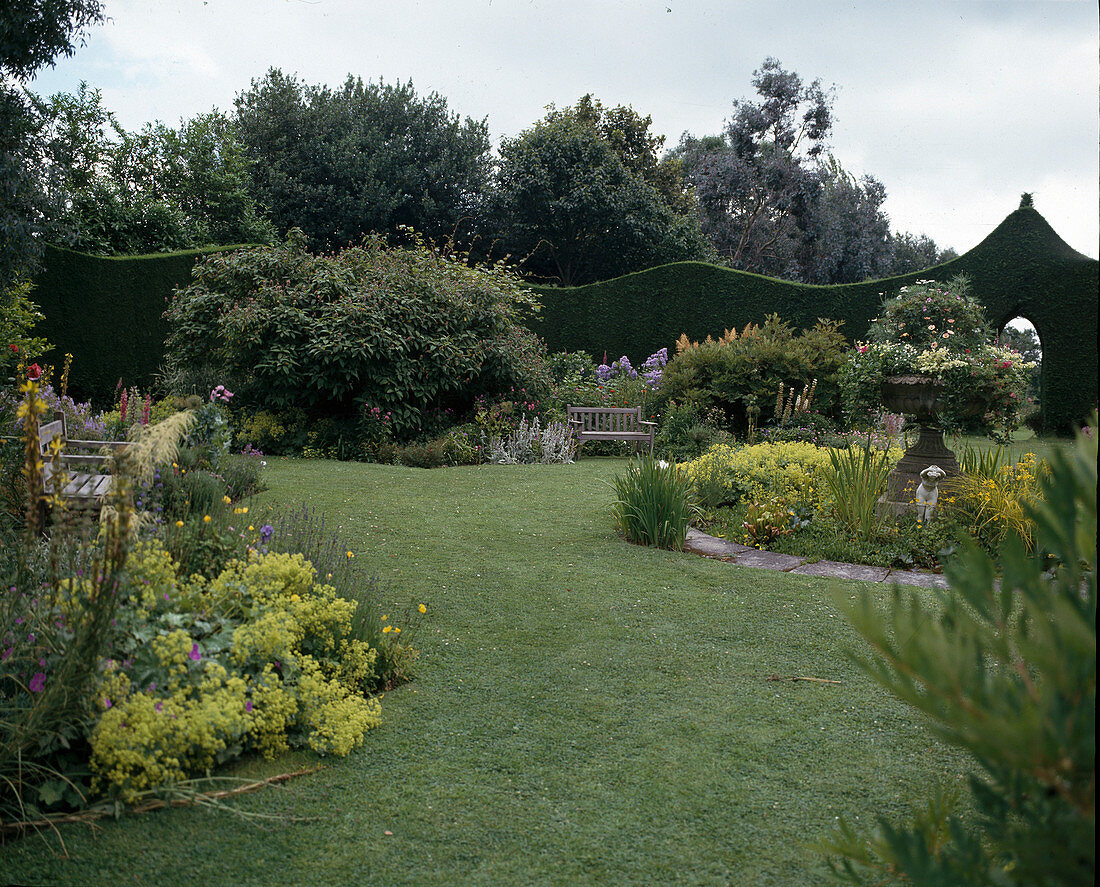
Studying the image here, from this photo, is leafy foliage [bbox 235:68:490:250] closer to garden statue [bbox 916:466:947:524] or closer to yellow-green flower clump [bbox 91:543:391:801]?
garden statue [bbox 916:466:947:524]

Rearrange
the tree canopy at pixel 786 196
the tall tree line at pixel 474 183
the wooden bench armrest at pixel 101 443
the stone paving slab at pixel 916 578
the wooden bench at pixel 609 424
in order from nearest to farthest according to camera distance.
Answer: the wooden bench armrest at pixel 101 443, the stone paving slab at pixel 916 578, the wooden bench at pixel 609 424, the tall tree line at pixel 474 183, the tree canopy at pixel 786 196

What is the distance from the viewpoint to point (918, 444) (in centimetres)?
640

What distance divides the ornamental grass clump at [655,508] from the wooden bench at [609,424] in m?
5.01

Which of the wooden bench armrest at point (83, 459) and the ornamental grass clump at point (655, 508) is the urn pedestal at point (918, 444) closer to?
the ornamental grass clump at point (655, 508)

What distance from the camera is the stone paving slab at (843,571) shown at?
467cm

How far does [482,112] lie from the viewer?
Answer: 78.9ft

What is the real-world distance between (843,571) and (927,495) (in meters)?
1.23

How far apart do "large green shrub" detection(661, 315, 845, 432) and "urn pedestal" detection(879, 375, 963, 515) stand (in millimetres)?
4056

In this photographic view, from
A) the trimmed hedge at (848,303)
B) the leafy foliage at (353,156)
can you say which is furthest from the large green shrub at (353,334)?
the leafy foliage at (353,156)

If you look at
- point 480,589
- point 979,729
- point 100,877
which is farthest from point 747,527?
point 979,729

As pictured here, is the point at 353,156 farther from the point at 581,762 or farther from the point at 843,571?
the point at 581,762

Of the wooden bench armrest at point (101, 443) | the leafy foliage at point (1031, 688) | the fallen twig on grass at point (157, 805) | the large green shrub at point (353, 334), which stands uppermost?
the large green shrub at point (353, 334)

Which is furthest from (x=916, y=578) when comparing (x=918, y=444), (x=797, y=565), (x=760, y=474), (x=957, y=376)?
(x=957, y=376)

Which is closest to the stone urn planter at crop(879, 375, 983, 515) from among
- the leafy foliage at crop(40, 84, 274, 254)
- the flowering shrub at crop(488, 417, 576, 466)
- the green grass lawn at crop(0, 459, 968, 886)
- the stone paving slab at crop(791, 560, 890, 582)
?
the stone paving slab at crop(791, 560, 890, 582)
